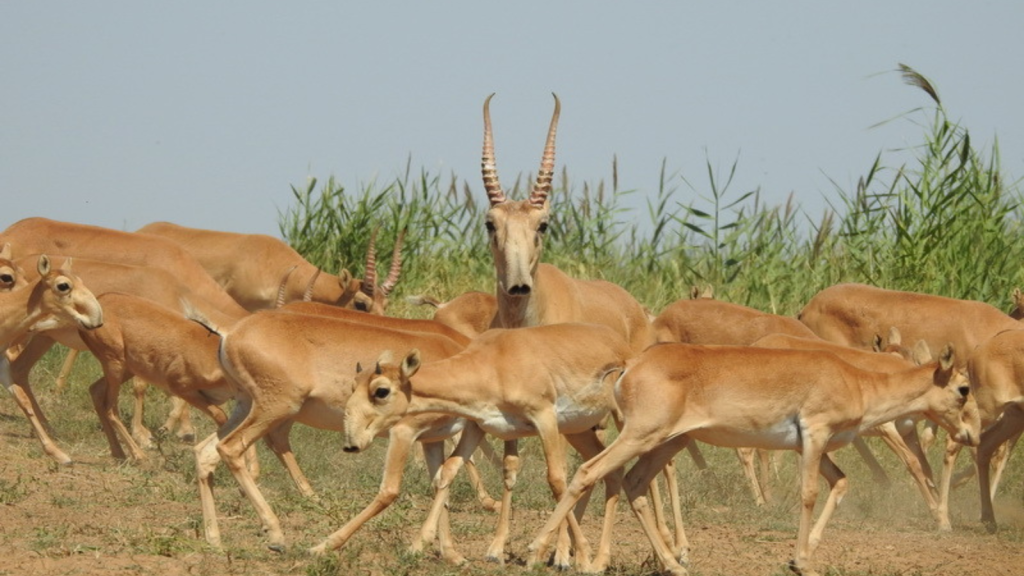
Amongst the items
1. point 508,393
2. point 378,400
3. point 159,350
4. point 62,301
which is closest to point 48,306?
point 62,301

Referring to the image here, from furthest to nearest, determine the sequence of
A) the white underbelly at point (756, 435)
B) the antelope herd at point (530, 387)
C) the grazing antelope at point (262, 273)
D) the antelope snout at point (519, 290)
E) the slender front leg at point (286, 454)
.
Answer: the grazing antelope at point (262, 273)
the slender front leg at point (286, 454)
the antelope snout at point (519, 290)
the white underbelly at point (756, 435)
the antelope herd at point (530, 387)

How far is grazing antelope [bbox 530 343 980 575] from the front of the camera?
9500 millimetres

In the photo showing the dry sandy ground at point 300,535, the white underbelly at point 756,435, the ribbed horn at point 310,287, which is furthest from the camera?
the ribbed horn at point 310,287

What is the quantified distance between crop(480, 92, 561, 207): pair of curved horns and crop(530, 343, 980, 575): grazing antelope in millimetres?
2590

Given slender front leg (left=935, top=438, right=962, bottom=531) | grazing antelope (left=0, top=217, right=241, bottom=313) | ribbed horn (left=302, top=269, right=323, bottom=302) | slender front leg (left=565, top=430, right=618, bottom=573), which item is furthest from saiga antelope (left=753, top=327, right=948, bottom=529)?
ribbed horn (left=302, top=269, right=323, bottom=302)

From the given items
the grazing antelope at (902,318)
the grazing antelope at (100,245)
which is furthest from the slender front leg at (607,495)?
the grazing antelope at (100,245)

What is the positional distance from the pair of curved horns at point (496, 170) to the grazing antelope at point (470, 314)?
2.01m

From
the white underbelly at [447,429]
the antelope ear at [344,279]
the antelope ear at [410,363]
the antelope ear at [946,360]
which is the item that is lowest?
the white underbelly at [447,429]

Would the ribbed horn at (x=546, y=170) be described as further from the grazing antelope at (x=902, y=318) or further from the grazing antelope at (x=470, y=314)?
the grazing antelope at (x=902, y=318)

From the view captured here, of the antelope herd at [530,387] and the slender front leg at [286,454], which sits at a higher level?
the antelope herd at [530,387]

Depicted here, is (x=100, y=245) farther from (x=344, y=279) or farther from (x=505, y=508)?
(x=505, y=508)

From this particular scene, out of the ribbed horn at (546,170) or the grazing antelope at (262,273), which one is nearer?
the ribbed horn at (546,170)

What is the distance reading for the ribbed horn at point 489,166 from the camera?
12.2m

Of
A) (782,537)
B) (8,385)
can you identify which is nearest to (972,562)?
(782,537)
